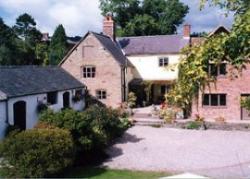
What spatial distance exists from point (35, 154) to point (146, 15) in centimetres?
5001

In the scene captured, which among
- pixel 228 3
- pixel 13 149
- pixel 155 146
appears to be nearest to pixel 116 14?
pixel 155 146

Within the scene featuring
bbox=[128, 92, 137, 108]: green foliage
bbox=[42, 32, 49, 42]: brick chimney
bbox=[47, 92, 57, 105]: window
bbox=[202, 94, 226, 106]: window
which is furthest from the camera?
bbox=[42, 32, 49, 42]: brick chimney

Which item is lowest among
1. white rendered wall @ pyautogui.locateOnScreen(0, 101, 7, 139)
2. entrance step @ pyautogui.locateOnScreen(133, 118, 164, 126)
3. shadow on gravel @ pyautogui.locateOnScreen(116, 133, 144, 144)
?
shadow on gravel @ pyautogui.locateOnScreen(116, 133, 144, 144)

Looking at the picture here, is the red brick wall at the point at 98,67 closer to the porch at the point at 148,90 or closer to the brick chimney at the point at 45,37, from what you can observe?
the porch at the point at 148,90

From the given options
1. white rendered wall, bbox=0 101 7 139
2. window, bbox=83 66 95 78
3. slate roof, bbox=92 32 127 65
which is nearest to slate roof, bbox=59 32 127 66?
slate roof, bbox=92 32 127 65

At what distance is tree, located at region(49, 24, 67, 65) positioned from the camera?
5406 centimetres

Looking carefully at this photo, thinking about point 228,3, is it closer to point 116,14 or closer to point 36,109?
point 36,109

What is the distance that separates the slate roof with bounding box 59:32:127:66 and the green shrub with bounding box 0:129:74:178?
22.8m

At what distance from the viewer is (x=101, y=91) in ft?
135

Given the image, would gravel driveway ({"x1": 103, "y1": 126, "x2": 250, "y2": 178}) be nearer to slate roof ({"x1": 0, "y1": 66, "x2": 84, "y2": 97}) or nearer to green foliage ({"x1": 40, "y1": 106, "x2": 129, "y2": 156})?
green foliage ({"x1": 40, "y1": 106, "x2": 129, "y2": 156})

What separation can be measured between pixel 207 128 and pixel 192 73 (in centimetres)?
2697

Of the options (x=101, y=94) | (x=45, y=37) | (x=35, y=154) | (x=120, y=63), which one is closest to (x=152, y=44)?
(x=120, y=63)

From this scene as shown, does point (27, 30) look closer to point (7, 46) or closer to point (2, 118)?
point (7, 46)

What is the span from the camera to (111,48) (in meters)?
42.0
